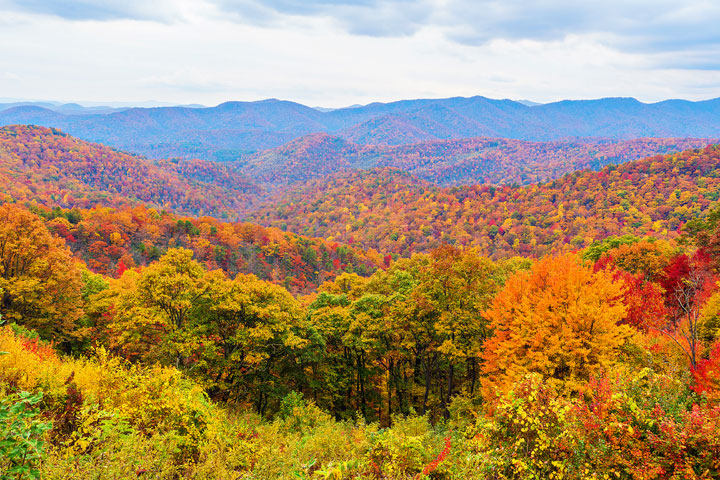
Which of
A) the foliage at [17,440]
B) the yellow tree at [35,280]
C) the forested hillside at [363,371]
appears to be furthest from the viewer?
the yellow tree at [35,280]

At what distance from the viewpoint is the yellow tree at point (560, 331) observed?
59.1ft

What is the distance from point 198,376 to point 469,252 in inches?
744

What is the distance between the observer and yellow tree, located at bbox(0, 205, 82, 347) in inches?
1049

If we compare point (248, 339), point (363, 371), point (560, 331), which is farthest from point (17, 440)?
point (363, 371)

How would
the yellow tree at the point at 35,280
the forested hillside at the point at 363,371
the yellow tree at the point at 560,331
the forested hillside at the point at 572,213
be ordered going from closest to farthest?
the forested hillside at the point at 363,371, the yellow tree at the point at 560,331, the yellow tree at the point at 35,280, the forested hillside at the point at 572,213

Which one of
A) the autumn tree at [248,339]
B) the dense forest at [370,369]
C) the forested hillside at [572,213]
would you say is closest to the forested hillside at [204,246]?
the forested hillside at [572,213]

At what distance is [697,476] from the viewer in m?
8.63

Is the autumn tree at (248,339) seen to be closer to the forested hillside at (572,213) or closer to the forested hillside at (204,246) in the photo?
the forested hillside at (204,246)

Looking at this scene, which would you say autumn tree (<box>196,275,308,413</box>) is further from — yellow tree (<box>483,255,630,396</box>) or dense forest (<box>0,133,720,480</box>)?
yellow tree (<box>483,255,630,396</box>)

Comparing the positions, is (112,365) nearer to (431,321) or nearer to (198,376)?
(198,376)

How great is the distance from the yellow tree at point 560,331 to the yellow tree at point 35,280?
1135 inches

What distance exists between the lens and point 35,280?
26.5m

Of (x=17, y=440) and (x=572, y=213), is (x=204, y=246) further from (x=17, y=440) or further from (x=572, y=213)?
(x=572, y=213)

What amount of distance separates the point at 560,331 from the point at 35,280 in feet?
108
